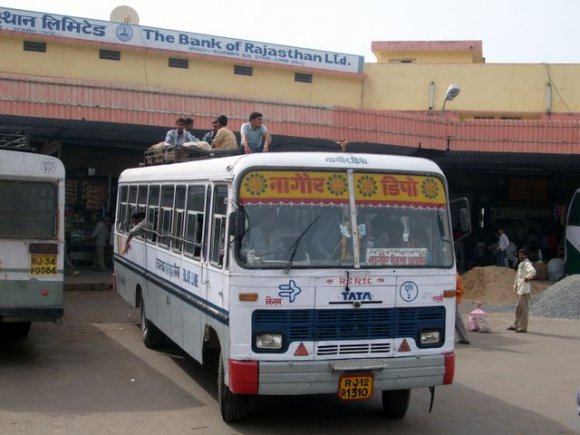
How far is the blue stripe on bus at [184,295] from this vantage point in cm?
722

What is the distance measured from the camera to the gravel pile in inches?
656

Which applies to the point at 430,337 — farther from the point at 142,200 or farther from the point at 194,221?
the point at 142,200

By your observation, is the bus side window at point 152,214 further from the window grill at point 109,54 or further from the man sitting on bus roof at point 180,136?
the window grill at point 109,54

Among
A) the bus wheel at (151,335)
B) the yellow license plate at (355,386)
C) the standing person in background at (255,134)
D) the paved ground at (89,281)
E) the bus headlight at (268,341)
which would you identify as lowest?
the paved ground at (89,281)

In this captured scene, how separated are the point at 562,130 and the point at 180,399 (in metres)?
15.8

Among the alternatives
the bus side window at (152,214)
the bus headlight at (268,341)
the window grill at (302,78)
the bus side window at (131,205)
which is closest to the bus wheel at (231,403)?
the bus headlight at (268,341)

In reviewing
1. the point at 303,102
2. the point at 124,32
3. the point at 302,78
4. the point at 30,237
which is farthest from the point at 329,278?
the point at 302,78

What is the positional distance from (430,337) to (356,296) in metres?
0.87

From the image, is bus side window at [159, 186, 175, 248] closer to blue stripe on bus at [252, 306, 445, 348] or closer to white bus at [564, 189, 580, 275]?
blue stripe on bus at [252, 306, 445, 348]

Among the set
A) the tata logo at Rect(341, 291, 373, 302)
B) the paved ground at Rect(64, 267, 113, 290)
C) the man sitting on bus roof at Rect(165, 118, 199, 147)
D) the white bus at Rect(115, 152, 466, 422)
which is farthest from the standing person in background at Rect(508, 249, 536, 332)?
the paved ground at Rect(64, 267, 113, 290)

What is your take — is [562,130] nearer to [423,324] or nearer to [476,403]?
[476,403]

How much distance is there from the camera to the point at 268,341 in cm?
680

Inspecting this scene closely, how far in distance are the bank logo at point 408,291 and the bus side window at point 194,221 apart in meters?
2.22

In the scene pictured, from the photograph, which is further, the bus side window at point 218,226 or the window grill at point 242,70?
the window grill at point 242,70
